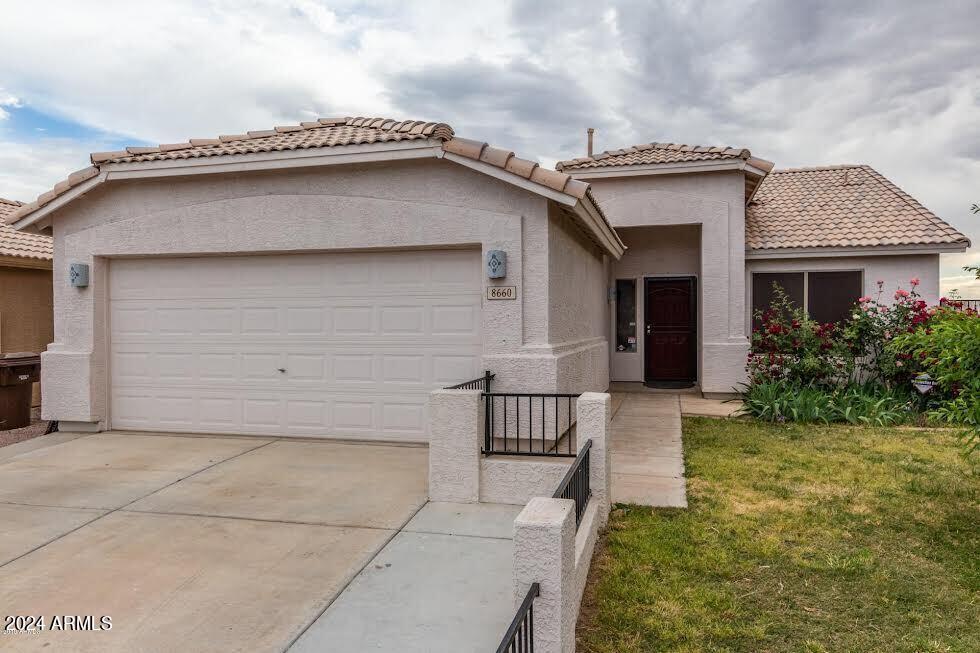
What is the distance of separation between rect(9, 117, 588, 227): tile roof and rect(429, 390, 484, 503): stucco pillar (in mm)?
2718

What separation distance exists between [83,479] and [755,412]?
9242 mm

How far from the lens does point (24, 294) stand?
470 inches

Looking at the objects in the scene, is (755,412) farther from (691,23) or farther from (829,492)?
(691,23)

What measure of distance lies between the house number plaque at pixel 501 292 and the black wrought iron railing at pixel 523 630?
15.0ft

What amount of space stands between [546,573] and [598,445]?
7.77ft

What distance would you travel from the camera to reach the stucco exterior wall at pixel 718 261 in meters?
11.8

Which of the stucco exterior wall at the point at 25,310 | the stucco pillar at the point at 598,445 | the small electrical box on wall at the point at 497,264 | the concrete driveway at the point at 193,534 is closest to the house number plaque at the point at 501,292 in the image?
the small electrical box on wall at the point at 497,264

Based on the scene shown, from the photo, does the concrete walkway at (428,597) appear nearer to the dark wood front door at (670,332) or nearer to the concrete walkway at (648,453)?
the concrete walkway at (648,453)

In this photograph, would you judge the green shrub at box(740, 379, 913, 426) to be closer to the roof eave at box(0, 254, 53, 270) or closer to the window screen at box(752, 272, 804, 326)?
the window screen at box(752, 272, 804, 326)

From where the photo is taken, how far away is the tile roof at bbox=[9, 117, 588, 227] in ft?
22.2

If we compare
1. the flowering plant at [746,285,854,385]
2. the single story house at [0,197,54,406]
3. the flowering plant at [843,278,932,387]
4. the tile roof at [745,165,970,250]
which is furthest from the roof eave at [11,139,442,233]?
the flowering plant at [843,278,932,387]

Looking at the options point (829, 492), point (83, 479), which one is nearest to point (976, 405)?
point (829, 492)

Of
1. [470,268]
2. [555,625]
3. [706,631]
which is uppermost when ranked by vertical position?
[470,268]

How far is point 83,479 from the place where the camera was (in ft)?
20.4
